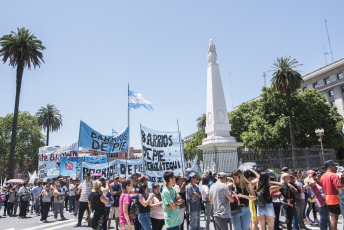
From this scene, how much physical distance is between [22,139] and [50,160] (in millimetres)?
31488

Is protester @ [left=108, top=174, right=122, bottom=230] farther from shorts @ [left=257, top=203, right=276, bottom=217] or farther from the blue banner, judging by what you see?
the blue banner

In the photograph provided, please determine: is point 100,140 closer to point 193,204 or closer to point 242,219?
point 193,204

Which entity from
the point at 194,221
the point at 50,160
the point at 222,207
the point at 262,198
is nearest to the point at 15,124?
the point at 50,160

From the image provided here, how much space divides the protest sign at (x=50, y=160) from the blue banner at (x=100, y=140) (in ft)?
34.1

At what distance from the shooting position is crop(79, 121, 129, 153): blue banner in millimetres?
12329

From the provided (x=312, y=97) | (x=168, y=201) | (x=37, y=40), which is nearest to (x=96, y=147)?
(x=168, y=201)

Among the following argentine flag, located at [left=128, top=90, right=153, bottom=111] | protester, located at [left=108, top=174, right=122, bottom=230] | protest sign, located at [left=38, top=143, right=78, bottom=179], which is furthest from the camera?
protest sign, located at [left=38, top=143, right=78, bottom=179]

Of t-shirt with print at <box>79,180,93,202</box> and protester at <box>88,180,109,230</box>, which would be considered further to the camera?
t-shirt with print at <box>79,180,93,202</box>

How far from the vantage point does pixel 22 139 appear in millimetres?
48156

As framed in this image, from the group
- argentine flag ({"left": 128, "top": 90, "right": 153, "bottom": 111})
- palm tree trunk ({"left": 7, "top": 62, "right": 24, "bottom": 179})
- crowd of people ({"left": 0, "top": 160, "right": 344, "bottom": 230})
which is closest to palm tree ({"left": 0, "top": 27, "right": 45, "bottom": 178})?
palm tree trunk ({"left": 7, "top": 62, "right": 24, "bottom": 179})

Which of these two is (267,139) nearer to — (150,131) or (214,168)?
(214,168)

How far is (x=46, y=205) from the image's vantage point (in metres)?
11.7

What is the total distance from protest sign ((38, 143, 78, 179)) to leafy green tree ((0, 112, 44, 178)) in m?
28.9

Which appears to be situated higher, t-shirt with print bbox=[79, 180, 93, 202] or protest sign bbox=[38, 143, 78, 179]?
protest sign bbox=[38, 143, 78, 179]
